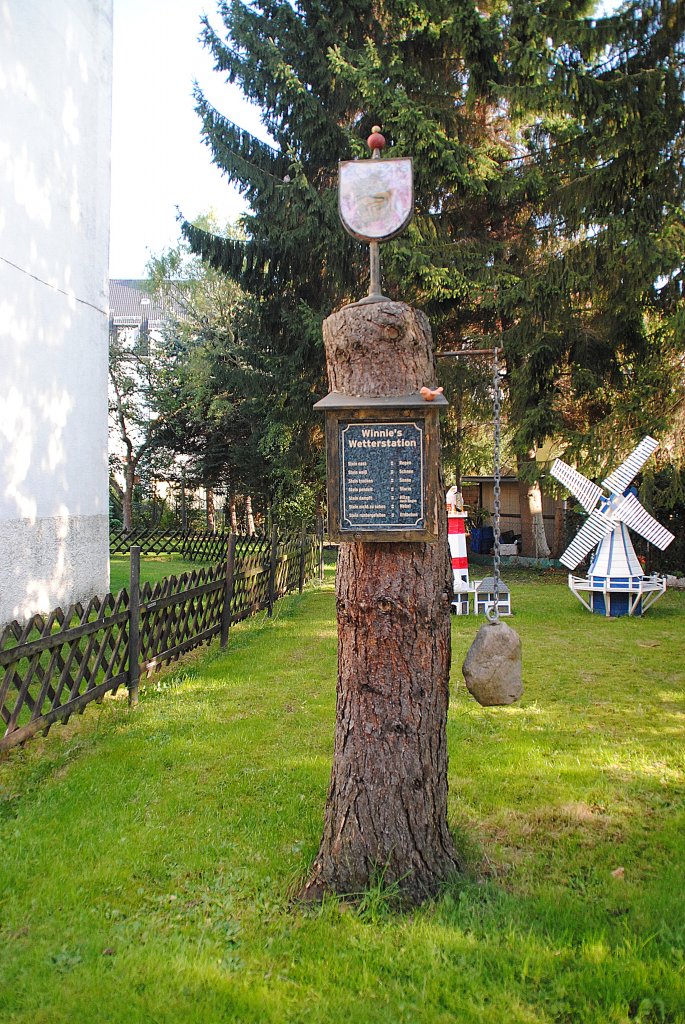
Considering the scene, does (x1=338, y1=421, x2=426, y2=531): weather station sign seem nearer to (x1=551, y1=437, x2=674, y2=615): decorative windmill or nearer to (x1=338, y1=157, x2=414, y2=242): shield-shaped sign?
(x1=338, y1=157, x2=414, y2=242): shield-shaped sign

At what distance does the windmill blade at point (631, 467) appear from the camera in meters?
13.5

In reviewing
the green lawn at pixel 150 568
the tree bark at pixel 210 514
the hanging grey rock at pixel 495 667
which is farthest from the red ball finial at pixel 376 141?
the tree bark at pixel 210 514

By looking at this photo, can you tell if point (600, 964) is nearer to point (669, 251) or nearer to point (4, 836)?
point (4, 836)

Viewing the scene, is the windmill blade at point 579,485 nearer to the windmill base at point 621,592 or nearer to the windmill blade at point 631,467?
the windmill blade at point 631,467

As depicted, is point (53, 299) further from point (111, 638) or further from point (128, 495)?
point (128, 495)

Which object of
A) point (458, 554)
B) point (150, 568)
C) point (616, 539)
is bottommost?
point (150, 568)

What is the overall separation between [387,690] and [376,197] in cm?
248

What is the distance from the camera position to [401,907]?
12.0 ft

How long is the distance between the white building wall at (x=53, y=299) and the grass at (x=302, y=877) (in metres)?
3.43

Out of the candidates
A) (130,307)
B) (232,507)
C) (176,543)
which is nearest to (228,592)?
(176,543)

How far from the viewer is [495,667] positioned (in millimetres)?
4234

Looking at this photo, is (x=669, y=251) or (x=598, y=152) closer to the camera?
(x=669, y=251)

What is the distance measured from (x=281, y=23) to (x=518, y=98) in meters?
6.88

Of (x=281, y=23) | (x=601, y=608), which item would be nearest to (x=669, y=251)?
(x=601, y=608)
